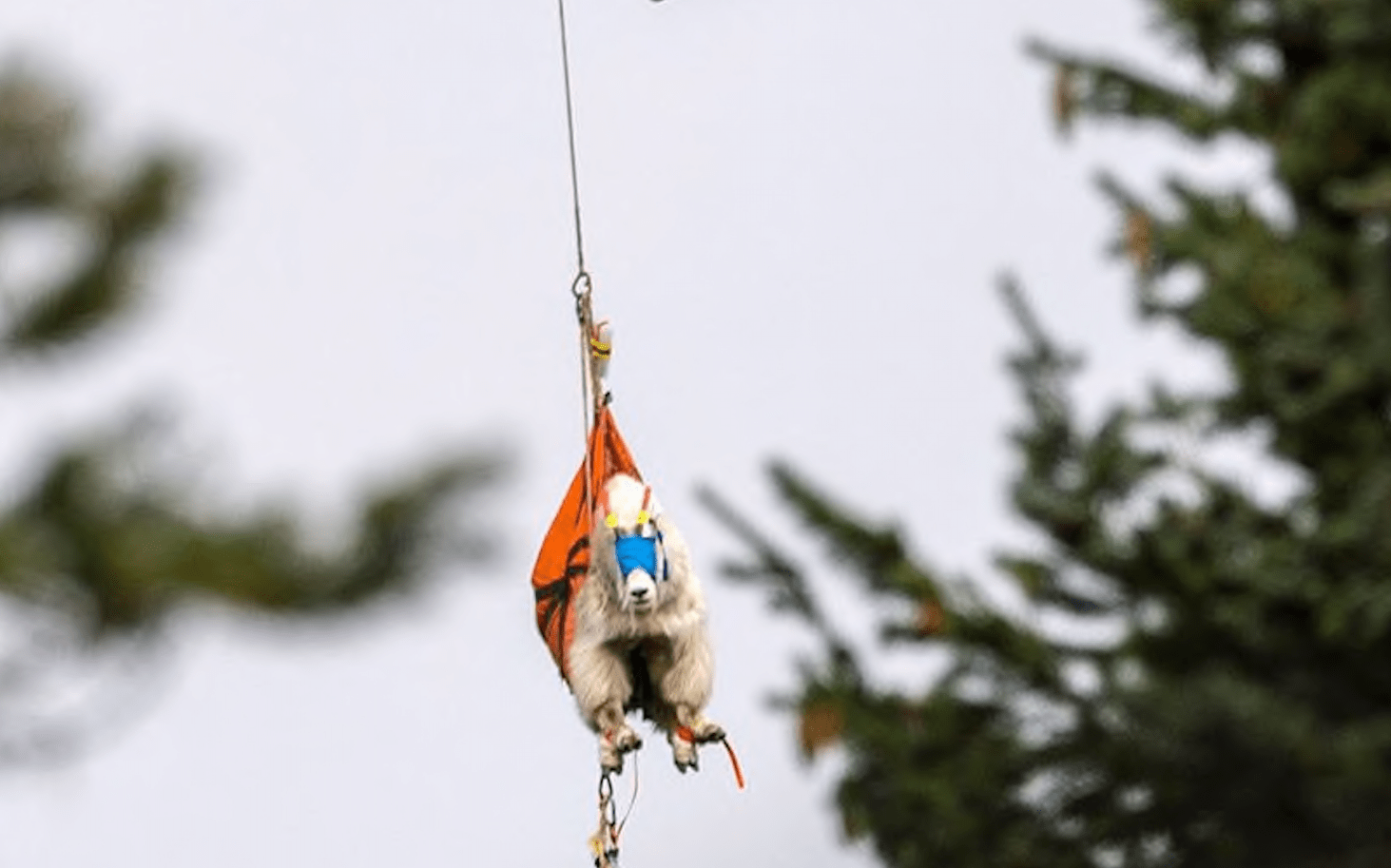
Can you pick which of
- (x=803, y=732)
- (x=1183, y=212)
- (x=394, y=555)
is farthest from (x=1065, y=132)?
(x=394, y=555)

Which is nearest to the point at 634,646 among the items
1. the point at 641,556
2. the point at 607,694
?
the point at 607,694

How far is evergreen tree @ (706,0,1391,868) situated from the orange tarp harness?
483cm

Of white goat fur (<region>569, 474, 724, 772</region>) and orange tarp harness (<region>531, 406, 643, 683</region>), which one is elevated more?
orange tarp harness (<region>531, 406, 643, 683</region>)

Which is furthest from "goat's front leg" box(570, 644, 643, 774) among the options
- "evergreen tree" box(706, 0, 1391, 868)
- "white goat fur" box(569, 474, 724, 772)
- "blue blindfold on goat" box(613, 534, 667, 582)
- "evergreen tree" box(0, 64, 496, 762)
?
"evergreen tree" box(0, 64, 496, 762)

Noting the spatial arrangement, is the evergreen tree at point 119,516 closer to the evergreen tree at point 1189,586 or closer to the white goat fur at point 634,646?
the evergreen tree at point 1189,586

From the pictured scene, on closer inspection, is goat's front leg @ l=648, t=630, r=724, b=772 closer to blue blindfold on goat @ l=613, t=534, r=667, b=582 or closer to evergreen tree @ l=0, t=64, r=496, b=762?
blue blindfold on goat @ l=613, t=534, r=667, b=582

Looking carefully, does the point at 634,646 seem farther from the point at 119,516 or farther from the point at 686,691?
the point at 119,516

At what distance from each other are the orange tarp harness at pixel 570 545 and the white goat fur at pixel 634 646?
0.06 m

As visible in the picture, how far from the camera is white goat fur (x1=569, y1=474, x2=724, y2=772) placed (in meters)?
15.1

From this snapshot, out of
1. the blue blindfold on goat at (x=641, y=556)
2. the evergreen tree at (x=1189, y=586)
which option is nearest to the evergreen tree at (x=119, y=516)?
the evergreen tree at (x=1189, y=586)

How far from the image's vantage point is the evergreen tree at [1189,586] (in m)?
9.95

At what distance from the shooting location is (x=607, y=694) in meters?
15.3

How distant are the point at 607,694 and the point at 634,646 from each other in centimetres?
20

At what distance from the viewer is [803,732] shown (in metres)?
10.1
